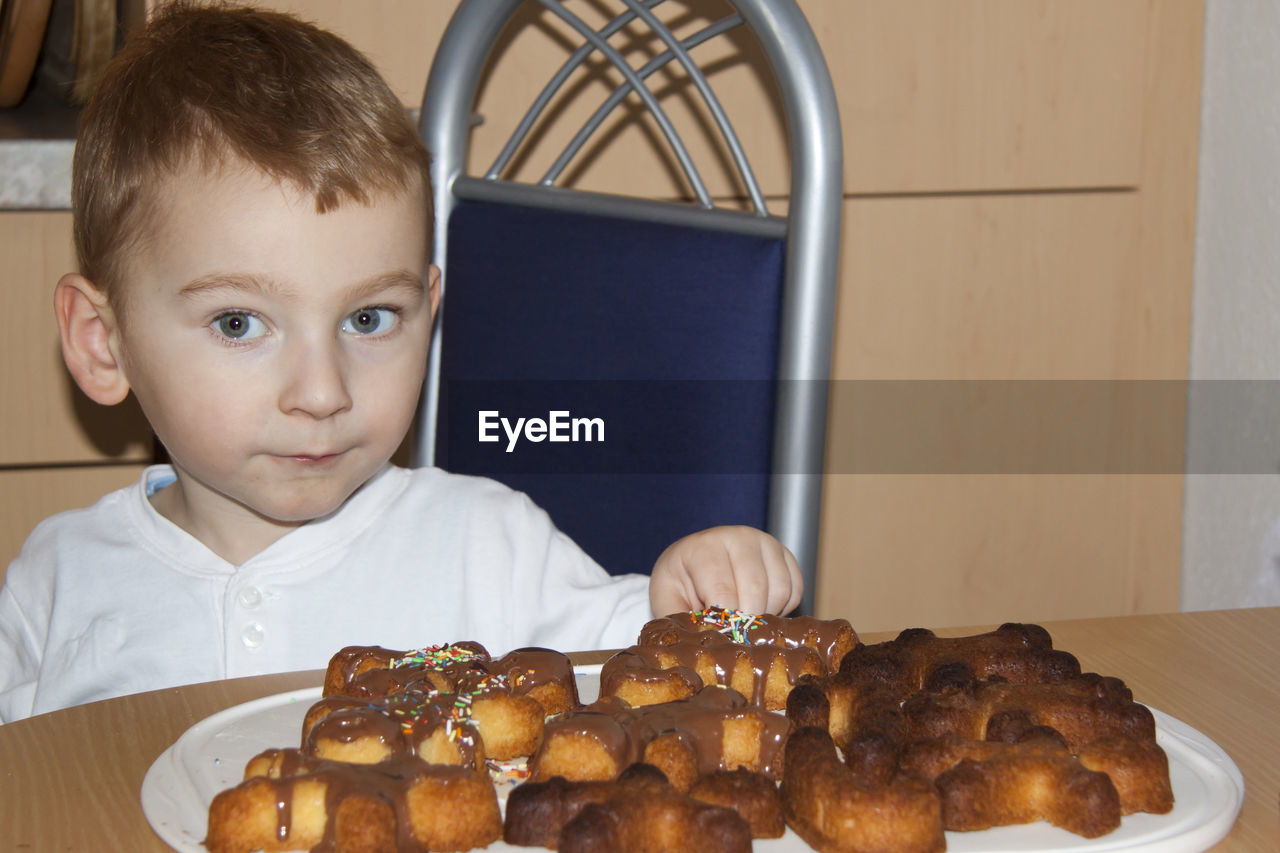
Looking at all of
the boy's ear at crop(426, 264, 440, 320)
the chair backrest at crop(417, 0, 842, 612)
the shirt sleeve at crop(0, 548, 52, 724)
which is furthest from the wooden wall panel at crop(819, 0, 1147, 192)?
the shirt sleeve at crop(0, 548, 52, 724)

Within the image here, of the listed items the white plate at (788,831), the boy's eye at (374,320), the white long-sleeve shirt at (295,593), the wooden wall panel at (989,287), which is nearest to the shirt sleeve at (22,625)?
the white long-sleeve shirt at (295,593)

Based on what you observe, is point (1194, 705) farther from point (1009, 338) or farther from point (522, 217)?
point (1009, 338)

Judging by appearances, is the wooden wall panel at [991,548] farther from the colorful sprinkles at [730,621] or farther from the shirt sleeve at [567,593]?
the colorful sprinkles at [730,621]

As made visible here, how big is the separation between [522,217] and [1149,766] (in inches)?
38.0

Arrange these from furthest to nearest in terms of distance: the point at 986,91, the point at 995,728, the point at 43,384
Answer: the point at 986,91, the point at 43,384, the point at 995,728

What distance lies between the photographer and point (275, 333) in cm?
103

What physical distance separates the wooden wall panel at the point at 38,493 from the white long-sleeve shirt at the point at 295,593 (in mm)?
450

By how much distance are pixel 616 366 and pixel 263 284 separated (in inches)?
16.4

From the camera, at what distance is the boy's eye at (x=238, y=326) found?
41.0 inches

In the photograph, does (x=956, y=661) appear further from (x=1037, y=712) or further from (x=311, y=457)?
Answer: (x=311, y=457)

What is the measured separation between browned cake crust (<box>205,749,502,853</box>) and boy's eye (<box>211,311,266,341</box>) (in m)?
0.54

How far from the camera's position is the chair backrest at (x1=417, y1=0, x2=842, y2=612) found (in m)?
1.21

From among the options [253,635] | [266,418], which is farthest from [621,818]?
[253,635]

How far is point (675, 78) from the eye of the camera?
188 centimetres
